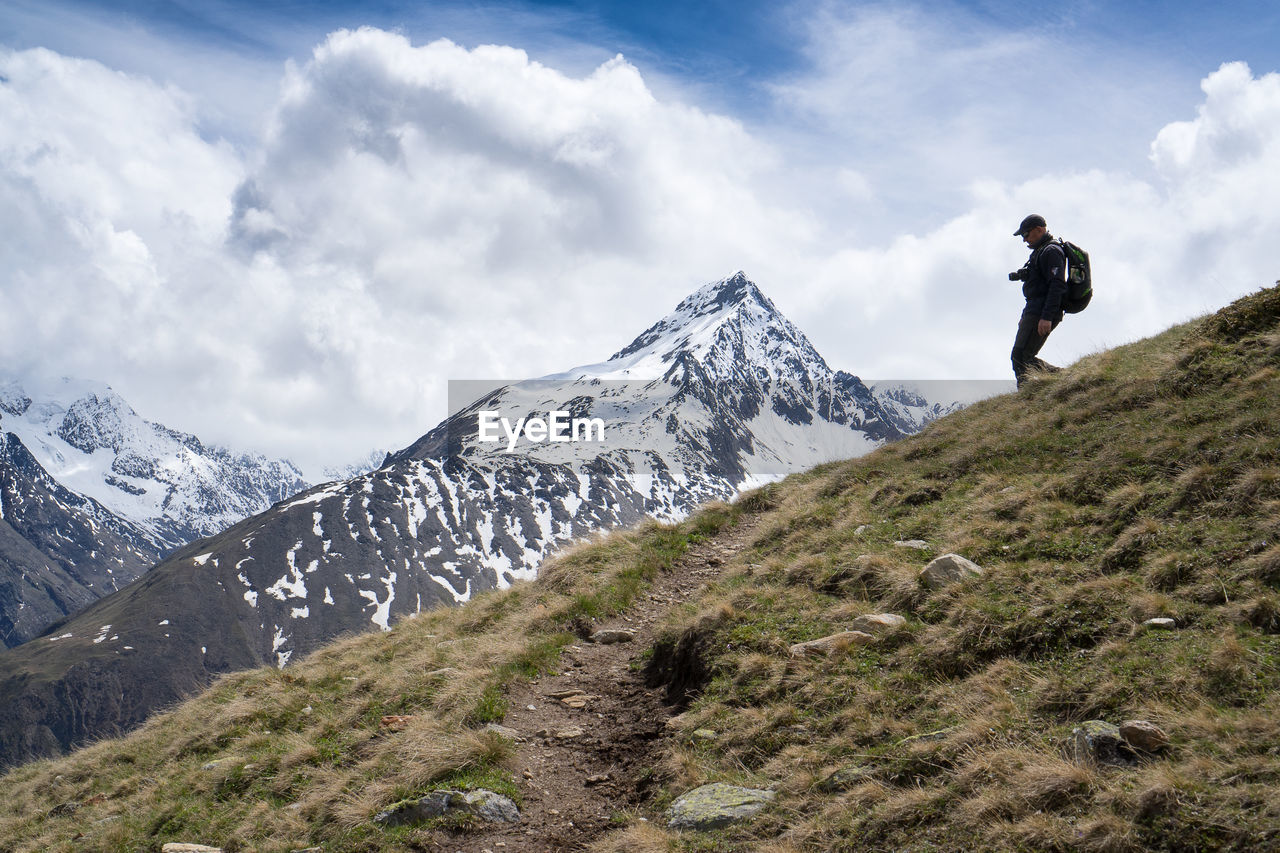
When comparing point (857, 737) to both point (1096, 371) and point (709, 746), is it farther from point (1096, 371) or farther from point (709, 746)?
point (1096, 371)

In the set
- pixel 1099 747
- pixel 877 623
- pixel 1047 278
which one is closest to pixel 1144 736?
pixel 1099 747

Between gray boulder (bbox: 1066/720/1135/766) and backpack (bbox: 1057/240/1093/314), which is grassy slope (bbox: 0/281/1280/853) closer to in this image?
gray boulder (bbox: 1066/720/1135/766)

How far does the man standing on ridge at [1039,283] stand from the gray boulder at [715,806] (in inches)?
550

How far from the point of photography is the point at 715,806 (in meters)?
7.37

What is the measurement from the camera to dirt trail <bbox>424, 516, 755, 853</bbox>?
810 cm

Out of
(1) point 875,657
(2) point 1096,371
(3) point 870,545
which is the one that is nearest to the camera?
(1) point 875,657

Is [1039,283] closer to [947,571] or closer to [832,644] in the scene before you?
[947,571]

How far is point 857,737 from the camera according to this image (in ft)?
25.1

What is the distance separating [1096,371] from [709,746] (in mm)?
13067

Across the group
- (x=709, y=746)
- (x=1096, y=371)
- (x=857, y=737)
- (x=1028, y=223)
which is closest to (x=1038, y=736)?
(x=857, y=737)

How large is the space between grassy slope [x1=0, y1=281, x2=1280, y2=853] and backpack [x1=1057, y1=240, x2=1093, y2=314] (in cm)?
158

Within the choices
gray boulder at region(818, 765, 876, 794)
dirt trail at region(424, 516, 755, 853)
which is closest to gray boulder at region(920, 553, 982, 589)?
gray boulder at region(818, 765, 876, 794)

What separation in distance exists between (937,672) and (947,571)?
229cm

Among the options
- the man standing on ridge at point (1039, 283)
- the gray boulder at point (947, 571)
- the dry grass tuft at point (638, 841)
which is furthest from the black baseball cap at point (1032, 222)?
the dry grass tuft at point (638, 841)
